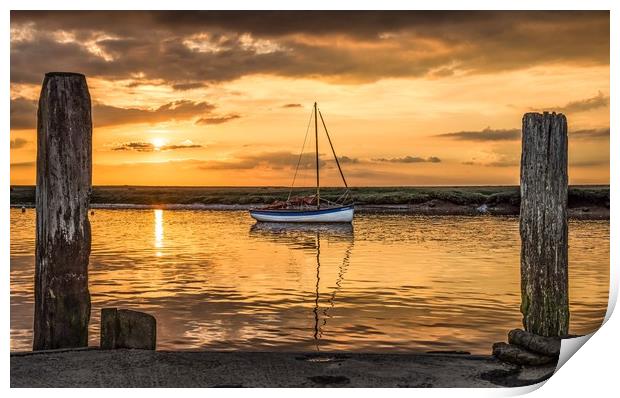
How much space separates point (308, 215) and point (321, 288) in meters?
25.3

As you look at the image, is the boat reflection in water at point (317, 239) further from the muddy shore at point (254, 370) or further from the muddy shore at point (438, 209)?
the muddy shore at point (438, 209)

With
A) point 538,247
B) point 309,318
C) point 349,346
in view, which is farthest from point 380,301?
point 538,247

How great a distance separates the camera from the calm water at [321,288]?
494 inches

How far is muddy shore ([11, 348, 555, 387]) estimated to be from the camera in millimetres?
7078

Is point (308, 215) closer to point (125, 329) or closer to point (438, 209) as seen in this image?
point (438, 209)

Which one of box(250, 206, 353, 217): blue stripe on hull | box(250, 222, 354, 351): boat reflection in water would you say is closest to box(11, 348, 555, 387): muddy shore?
box(250, 222, 354, 351): boat reflection in water

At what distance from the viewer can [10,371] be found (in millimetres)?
7133

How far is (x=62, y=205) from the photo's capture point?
758cm

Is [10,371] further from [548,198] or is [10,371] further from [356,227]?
[356,227]

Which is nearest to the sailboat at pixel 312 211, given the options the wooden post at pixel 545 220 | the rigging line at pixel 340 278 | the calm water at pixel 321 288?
the calm water at pixel 321 288

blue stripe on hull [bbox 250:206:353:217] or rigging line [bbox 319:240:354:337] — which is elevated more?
blue stripe on hull [bbox 250:206:353:217]

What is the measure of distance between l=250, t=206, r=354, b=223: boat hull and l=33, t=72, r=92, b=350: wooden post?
34558 mm

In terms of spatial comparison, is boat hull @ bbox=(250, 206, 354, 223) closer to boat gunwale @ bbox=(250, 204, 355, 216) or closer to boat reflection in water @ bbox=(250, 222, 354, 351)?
boat gunwale @ bbox=(250, 204, 355, 216)

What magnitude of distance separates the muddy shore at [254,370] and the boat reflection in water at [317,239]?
417cm
